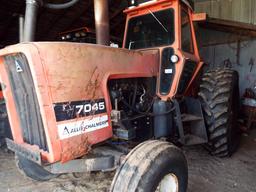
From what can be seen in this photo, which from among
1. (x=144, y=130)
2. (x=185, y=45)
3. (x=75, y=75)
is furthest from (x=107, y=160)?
(x=185, y=45)

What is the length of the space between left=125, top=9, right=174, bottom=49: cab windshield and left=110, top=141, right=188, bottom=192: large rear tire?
63.6 inches

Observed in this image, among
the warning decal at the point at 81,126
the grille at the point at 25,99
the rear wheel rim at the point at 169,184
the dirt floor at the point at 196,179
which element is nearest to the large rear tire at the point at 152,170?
the rear wheel rim at the point at 169,184

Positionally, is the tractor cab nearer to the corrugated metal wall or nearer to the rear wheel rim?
the rear wheel rim

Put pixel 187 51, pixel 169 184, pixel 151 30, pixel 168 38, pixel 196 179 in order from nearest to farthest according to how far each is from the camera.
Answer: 1. pixel 169 184
2. pixel 196 179
3. pixel 168 38
4. pixel 151 30
5. pixel 187 51

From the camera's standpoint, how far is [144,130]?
3.07 metres

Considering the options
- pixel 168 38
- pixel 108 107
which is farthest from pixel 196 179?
pixel 168 38

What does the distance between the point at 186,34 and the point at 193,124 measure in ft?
4.02

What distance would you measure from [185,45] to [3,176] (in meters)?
2.87

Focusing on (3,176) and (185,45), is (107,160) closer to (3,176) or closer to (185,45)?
(3,176)

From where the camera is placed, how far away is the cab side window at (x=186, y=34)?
3463mm

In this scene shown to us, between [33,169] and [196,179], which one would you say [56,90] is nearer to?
[33,169]

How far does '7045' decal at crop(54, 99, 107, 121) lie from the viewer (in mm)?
1952

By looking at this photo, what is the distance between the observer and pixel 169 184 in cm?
227

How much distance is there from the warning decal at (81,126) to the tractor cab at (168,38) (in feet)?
3.89
